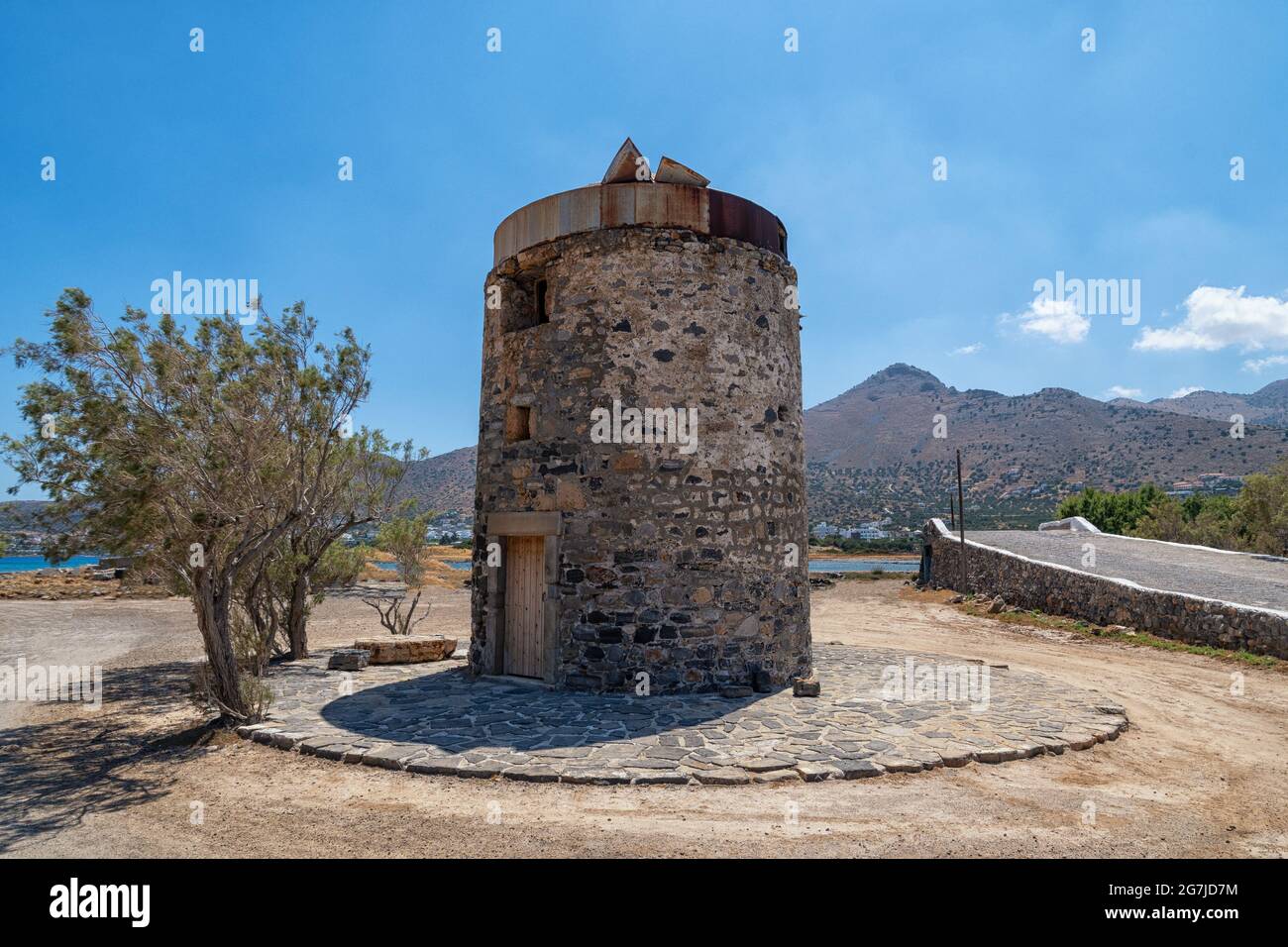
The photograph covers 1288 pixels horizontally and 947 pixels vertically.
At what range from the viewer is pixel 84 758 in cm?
693

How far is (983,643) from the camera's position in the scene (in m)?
15.8

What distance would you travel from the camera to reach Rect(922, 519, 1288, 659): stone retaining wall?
12.4 metres

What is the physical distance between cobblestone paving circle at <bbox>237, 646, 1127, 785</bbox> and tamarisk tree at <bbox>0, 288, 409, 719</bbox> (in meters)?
1.55

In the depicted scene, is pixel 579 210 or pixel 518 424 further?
pixel 518 424

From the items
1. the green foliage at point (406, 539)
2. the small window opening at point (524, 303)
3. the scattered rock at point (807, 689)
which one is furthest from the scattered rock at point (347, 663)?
the scattered rock at point (807, 689)

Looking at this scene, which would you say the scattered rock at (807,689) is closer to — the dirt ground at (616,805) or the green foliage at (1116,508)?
the dirt ground at (616,805)

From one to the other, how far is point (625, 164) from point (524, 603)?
247 inches

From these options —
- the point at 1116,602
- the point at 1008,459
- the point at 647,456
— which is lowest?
the point at 1116,602

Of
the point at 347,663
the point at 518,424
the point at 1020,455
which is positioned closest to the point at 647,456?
the point at 518,424

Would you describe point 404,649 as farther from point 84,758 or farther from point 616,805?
point 616,805

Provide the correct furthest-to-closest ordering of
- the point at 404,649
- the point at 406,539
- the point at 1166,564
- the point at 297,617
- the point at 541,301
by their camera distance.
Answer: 1. the point at 1166,564
2. the point at 406,539
3. the point at 297,617
4. the point at 404,649
5. the point at 541,301

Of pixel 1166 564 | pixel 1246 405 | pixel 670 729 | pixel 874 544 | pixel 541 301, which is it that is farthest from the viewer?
pixel 1246 405
